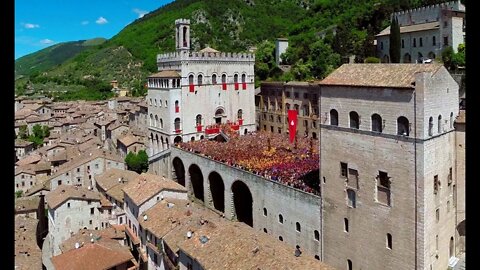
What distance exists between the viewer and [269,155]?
3903cm

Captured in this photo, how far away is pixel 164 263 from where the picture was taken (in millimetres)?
26578

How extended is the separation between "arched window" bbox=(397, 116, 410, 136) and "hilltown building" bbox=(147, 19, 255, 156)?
29.9 meters

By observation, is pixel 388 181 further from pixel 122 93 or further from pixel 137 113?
pixel 122 93

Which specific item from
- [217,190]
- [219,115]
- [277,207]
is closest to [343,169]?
[277,207]

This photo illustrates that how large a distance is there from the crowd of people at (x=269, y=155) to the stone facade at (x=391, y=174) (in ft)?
11.7

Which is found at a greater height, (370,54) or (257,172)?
(370,54)

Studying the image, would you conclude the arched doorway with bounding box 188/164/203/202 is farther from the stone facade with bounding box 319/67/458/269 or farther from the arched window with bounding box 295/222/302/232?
the stone facade with bounding box 319/67/458/269

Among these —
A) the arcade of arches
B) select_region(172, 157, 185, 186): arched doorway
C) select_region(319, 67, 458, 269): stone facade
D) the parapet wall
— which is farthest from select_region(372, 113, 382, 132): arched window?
the parapet wall

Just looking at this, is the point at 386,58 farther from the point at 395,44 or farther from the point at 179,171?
the point at 179,171

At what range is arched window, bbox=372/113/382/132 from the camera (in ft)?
76.9

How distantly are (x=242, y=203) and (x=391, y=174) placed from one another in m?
18.2

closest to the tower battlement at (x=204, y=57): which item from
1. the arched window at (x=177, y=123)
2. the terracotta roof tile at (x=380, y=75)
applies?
the arched window at (x=177, y=123)

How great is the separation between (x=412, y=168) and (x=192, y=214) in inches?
519

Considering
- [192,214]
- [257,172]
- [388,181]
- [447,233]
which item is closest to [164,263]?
[192,214]
